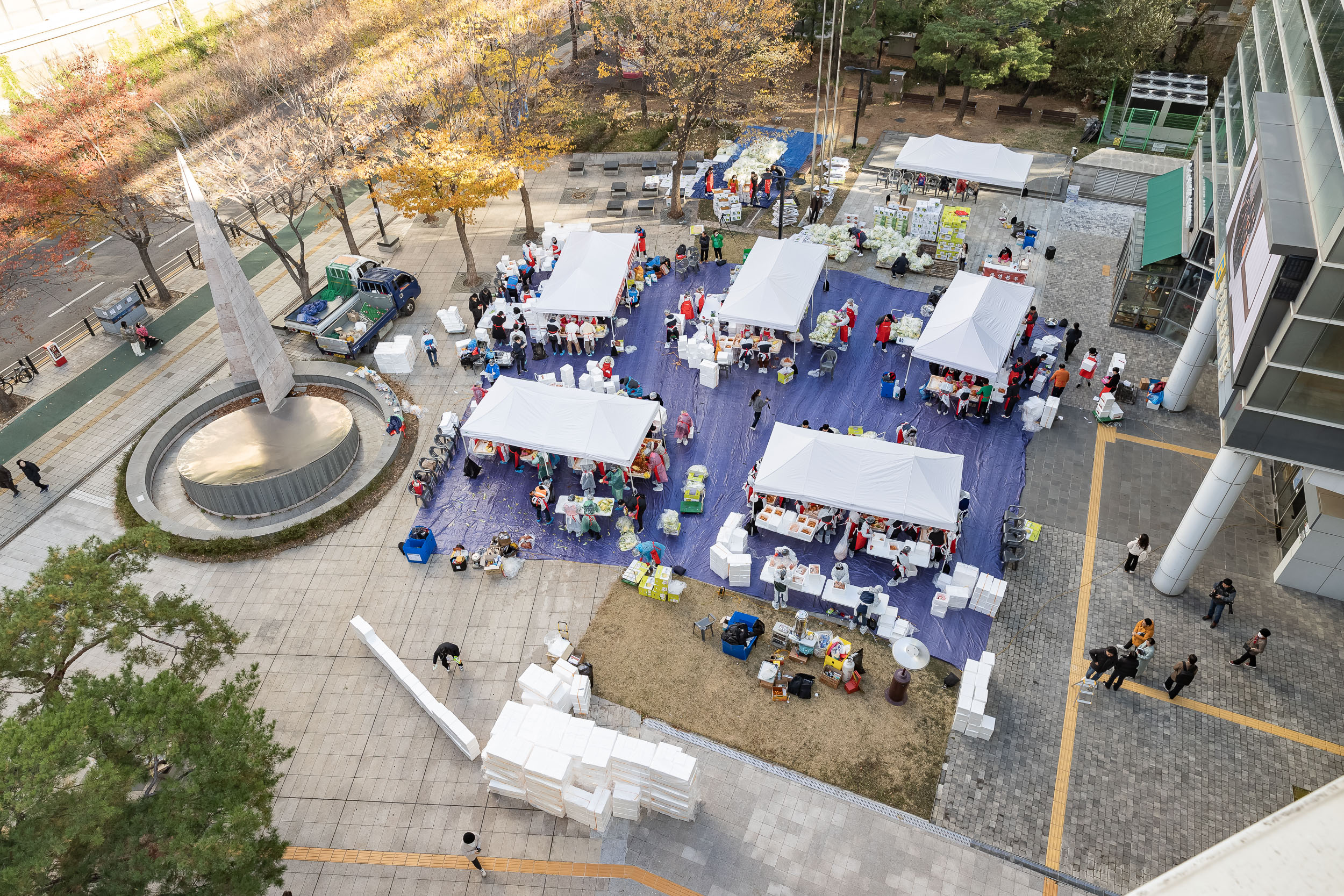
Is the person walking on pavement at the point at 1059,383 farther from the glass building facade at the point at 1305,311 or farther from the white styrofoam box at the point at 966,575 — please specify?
the white styrofoam box at the point at 966,575

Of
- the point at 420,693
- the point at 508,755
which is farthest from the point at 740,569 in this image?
the point at 420,693

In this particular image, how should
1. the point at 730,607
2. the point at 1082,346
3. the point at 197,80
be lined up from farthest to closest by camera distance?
the point at 197,80
the point at 1082,346
the point at 730,607

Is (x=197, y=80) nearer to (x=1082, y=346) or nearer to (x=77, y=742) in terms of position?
(x=77, y=742)

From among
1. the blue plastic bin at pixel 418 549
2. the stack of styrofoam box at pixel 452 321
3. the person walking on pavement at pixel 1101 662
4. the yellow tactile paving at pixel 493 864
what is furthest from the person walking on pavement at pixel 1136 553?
the stack of styrofoam box at pixel 452 321

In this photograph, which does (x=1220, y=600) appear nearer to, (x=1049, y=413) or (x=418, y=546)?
(x=1049, y=413)

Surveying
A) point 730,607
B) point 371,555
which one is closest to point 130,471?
point 371,555

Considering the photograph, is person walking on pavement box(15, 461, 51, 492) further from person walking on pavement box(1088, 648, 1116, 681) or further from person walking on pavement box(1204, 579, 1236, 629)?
person walking on pavement box(1204, 579, 1236, 629)
